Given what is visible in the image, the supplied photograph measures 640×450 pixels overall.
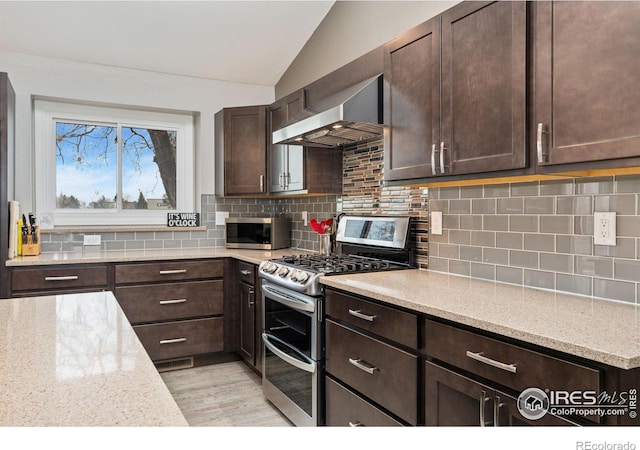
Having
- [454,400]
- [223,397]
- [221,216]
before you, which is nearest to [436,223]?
[454,400]

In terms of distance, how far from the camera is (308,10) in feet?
11.7

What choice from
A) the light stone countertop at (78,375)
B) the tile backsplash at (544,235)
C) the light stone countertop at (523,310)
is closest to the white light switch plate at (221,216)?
the light stone countertop at (523,310)

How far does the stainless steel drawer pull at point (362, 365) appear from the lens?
6.24ft

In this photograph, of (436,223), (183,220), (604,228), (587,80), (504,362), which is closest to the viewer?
(504,362)

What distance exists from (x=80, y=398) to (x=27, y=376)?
7.8 inches

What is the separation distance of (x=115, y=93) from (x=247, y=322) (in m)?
2.16

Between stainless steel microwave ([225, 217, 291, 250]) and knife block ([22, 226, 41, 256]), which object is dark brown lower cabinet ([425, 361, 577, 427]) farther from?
knife block ([22, 226, 41, 256])

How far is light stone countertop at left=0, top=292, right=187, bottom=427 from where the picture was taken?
2.44 ft

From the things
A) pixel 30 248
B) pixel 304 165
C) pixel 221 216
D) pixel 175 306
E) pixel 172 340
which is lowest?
pixel 172 340

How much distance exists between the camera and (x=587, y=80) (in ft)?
4.69

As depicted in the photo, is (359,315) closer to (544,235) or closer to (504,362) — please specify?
(504,362)

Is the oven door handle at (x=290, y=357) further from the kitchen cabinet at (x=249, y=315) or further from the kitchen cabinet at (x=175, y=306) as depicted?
the kitchen cabinet at (x=175, y=306)

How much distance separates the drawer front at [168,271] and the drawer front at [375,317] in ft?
5.01

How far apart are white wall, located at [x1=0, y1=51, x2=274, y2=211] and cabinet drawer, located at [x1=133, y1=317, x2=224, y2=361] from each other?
1.27m
